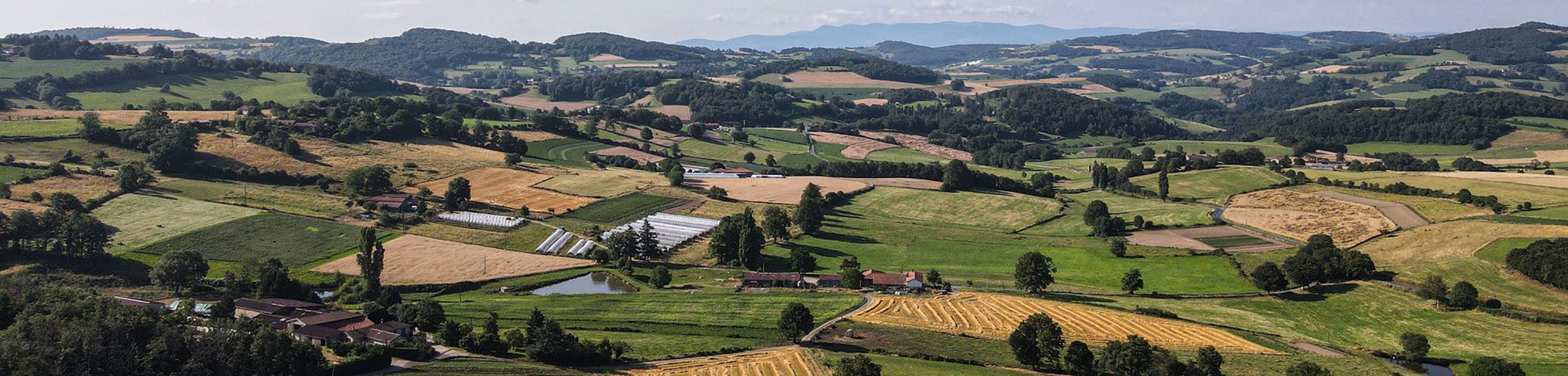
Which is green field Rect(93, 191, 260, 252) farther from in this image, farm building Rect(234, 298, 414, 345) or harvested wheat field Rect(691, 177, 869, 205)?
harvested wheat field Rect(691, 177, 869, 205)

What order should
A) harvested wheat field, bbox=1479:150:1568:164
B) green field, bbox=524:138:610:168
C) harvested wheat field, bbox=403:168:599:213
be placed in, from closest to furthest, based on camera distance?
harvested wheat field, bbox=403:168:599:213 → green field, bbox=524:138:610:168 → harvested wheat field, bbox=1479:150:1568:164

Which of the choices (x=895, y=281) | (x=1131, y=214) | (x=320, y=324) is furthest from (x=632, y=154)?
(x=320, y=324)

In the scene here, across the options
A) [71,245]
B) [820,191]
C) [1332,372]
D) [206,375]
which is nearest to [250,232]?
[71,245]

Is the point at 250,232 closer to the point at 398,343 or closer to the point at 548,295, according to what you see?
the point at 548,295

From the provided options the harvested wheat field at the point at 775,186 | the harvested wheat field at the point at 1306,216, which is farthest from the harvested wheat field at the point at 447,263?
the harvested wheat field at the point at 1306,216

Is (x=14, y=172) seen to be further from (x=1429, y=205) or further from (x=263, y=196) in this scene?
(x=1429, y=205)

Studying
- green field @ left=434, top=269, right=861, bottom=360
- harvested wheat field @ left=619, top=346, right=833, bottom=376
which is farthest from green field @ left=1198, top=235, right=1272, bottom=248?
harvested wheat field @ left=619, top=346, right=833, bottom=376
